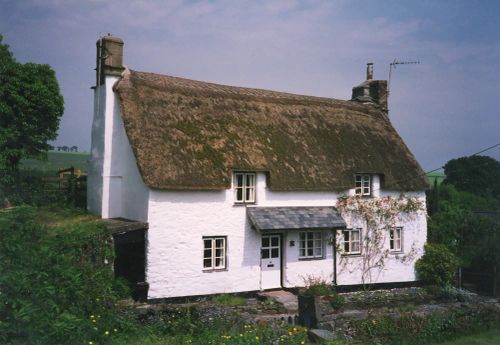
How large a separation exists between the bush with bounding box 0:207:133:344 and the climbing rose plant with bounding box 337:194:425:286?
1092cm

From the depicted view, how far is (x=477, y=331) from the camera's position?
517 inches

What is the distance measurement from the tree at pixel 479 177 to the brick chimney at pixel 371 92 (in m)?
27.8

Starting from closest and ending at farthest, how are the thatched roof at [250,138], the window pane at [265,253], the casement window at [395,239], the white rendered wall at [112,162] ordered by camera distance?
the thatched roof at [250,138] < the white rendered wall at [112,162] < the window pane at [265,253] < the casement window at [395,239]

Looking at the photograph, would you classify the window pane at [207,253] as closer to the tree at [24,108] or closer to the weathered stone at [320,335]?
the weathered stone at [320,335]

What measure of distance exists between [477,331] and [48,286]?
11.3 metres

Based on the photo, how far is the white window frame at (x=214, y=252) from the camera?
16641 millimetres

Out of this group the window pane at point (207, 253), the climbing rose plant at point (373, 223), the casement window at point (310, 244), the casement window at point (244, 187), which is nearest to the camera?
the window pane at point (207, 253)

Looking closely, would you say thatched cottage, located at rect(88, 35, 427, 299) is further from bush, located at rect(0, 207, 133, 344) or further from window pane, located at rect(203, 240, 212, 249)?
bush, located at rect(0, 207, 133, 344)

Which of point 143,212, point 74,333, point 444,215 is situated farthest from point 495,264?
point 74,333

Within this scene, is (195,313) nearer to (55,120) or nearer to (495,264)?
(495,264)

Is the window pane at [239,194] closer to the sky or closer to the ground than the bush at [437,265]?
closer to the sky

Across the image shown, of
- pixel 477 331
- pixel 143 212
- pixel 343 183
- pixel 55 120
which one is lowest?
pixel 477 331

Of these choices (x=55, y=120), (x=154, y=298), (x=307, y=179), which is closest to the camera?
(x=154, y=298)

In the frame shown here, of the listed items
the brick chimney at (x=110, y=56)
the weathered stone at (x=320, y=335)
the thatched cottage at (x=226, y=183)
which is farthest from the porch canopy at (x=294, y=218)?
the brick chimney at (x=110, y=56)
